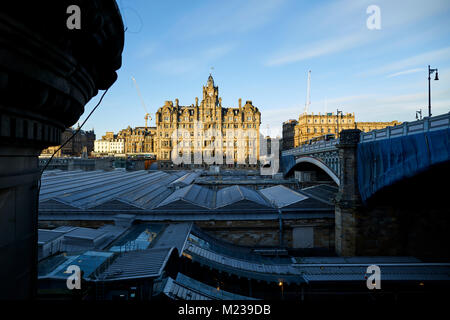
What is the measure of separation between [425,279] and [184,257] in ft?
46.1

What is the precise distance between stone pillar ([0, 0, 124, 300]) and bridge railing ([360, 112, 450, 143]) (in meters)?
14.9

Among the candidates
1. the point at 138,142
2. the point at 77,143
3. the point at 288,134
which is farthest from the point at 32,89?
the point at 77,143

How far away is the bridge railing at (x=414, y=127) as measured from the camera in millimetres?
12153

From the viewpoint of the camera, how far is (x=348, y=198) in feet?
67.3

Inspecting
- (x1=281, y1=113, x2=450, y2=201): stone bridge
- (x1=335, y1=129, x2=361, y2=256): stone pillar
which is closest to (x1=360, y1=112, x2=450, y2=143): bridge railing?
(x1=281, y1=113, x2=450, y2=201): stone bridge

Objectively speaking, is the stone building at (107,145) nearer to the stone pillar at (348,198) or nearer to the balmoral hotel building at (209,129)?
the balmoral hotel building at (209,129)

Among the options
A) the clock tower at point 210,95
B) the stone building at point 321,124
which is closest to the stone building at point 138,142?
the clock tower at point 210,95

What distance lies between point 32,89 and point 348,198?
22124 mm

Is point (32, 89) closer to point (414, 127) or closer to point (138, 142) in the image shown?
point (414, 127)

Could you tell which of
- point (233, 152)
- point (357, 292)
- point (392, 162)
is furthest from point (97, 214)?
point (233, 152)

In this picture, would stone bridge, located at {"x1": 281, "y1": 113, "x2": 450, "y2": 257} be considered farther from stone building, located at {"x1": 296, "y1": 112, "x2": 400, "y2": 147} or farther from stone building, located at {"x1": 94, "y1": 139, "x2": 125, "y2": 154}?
stone building, located at {"x1": 94, "y1": 139, "x2": 125, "y2": 154}
